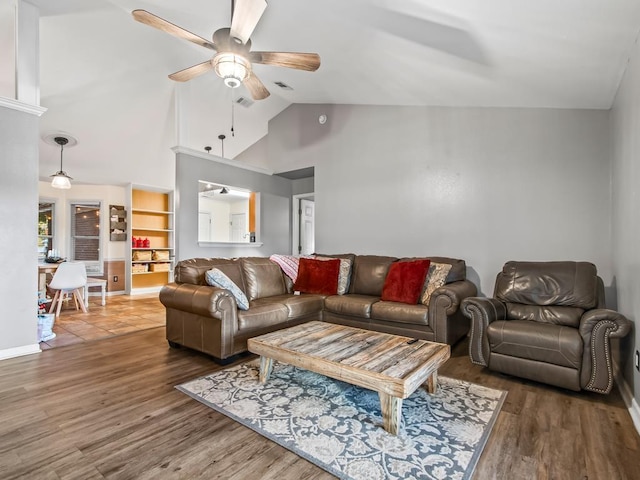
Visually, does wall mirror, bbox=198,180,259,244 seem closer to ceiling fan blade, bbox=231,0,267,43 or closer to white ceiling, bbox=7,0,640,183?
white ceiling, bbox=7,0,640,183

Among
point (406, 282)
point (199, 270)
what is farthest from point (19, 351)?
point (406, 282)

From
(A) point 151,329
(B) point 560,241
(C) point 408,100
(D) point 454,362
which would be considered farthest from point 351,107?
(A) point 151,329

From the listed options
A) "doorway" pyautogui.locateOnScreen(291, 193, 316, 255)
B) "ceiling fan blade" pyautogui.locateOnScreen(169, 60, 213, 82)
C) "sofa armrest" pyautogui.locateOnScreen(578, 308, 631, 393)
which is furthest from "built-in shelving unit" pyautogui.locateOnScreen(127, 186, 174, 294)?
"sofa armrest" pyautogui.locateOnScreen(578, 308, 631, 393)

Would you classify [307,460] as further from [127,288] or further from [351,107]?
[127,288]

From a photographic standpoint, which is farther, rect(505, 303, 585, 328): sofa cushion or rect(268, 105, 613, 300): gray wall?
rect(268, 105, 613, 300): gray wall

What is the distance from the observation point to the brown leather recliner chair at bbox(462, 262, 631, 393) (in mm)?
2346

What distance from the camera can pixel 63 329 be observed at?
424 cm

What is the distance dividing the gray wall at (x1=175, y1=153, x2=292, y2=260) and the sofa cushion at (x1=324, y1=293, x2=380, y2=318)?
2.54m

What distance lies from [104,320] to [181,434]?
143 inches

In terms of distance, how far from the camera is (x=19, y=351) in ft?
10.6

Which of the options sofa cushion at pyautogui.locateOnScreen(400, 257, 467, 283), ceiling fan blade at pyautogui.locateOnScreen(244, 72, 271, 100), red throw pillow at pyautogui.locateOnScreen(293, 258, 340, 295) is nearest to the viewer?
ceiling fan blade at pyautogui.locateOnScreen(244, 72, 271, 100)

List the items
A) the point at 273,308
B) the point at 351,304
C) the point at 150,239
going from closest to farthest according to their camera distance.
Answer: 1. the point at 273,308
2. the point at 351,304
3. the point at 150,239

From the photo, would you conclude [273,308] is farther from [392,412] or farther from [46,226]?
[46,226]

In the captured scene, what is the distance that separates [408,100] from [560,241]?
2.52m
